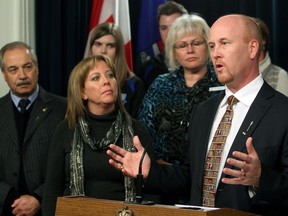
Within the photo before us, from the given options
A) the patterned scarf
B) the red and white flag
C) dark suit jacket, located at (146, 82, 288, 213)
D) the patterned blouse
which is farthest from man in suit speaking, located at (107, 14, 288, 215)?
the red and white flag

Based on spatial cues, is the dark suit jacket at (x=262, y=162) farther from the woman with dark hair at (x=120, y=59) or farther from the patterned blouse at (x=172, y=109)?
the woman with dark hair at (x=120, y=59)

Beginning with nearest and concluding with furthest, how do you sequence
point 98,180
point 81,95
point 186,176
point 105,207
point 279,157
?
point 105,207, point 279,157, point 186,176, point 98,180, point 81,95

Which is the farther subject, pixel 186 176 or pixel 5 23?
pixel 5 23

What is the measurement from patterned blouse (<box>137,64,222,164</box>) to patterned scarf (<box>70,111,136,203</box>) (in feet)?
0.79

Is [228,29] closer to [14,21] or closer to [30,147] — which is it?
[30,147]

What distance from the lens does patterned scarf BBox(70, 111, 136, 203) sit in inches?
151

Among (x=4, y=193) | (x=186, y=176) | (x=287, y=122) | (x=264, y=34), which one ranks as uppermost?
(x=264, y=34)

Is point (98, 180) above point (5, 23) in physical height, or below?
below

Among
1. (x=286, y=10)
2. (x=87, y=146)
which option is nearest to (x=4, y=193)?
(x=87, y=146)

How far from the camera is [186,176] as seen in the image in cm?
327

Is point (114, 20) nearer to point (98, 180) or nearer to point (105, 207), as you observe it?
point (98, 180)

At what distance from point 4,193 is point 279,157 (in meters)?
2.00

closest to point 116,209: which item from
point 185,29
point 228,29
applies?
point 228,29

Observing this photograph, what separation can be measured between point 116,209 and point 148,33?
3.31 meters
